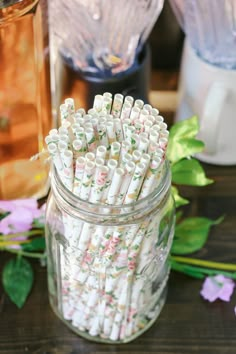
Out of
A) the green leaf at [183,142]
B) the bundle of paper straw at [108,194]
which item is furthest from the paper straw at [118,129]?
the green leaf at [183,142]

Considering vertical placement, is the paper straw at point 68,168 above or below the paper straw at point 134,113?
below

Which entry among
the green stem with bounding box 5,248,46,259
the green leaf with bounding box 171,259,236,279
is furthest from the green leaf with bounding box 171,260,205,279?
the green stem with bounding box 5,248,46,259

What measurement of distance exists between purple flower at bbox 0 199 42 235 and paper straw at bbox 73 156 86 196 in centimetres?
15

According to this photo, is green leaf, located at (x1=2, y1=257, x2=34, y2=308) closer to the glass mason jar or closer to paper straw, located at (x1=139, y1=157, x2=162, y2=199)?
the glass mason jar

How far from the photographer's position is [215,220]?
619mm

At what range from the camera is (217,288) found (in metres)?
0.57

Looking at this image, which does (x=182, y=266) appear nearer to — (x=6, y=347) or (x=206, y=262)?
(x=206, y=262)

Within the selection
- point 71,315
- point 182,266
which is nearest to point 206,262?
point 182,266

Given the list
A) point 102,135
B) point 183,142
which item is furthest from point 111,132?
point 183,142

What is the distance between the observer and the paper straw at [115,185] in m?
0.42

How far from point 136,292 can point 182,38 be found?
0.34m

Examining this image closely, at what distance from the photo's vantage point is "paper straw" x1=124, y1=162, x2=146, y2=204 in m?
0.42

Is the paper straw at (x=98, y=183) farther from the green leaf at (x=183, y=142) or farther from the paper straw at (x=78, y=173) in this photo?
the green leaf at (x=183, y=142)

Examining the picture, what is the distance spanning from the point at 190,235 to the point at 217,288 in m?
0.05
